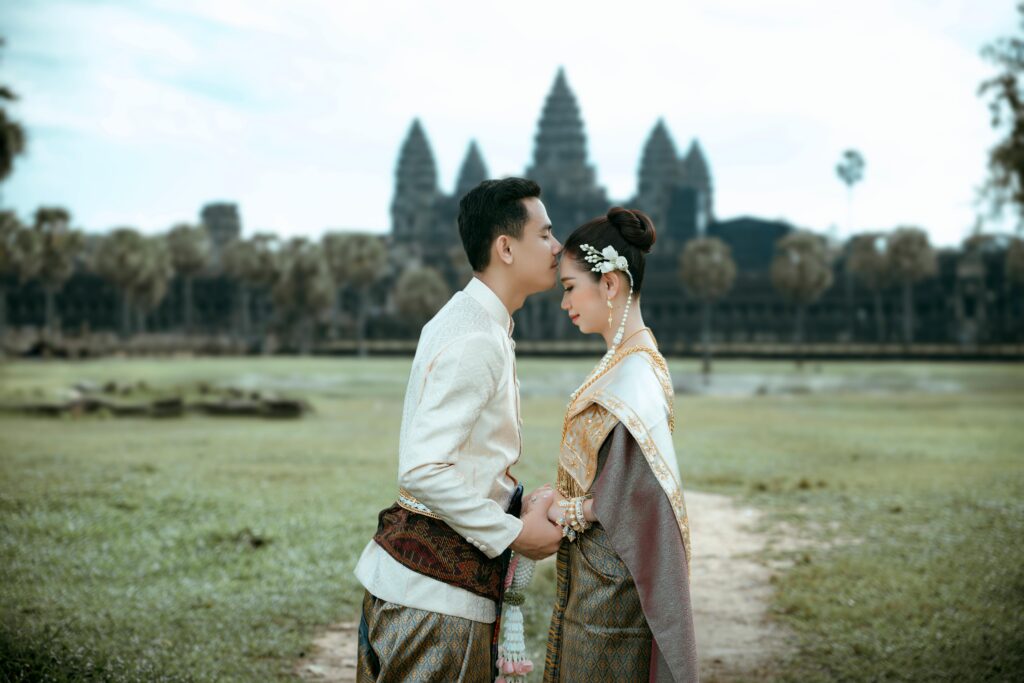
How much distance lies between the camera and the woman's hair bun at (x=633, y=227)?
2.95m

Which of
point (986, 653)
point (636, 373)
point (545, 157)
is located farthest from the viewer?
point (545, 157)

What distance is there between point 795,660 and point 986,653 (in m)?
Answer: 0.93

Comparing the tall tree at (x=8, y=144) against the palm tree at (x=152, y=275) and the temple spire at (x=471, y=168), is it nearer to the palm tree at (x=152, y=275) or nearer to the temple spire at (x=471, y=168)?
the palm tree at (x=152, y=275)

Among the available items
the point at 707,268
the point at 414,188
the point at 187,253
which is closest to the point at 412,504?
the point at 707,268

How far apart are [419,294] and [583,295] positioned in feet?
171

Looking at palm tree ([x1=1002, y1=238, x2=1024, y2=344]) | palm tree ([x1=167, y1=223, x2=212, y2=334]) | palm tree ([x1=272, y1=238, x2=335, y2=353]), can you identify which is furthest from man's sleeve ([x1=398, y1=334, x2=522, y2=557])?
palm tree ([x1=167, y1=223, x2=212, y2=334])

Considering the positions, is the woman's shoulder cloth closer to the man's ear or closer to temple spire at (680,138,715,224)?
the man's ear

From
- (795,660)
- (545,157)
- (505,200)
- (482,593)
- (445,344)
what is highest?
(545,157)

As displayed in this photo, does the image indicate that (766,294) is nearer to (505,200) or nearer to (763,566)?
(763,566)

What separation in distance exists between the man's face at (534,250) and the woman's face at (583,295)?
0.08 meters

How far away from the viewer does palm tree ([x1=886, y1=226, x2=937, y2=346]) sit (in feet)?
171

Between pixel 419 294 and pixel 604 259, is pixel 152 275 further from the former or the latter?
pixel 604 259

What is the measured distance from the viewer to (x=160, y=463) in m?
11.4

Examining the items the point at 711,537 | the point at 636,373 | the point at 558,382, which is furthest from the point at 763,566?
the point at 558,382
